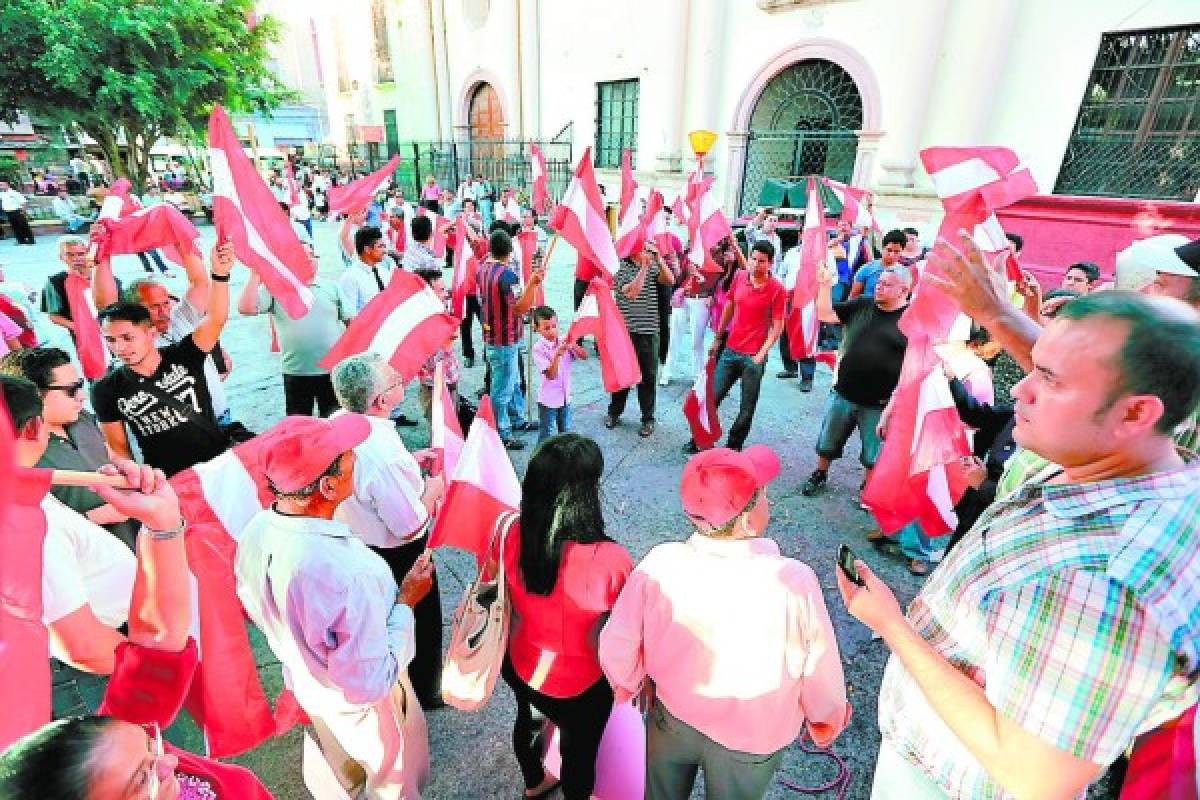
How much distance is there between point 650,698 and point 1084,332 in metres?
1.57

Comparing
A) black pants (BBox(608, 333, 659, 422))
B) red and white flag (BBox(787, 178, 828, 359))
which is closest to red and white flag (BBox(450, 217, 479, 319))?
black pants (BBox(608, 333, 659, 422))

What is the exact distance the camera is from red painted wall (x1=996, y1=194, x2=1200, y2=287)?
7.48 meters

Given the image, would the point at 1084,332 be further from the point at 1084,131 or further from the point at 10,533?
the point at 1084,131

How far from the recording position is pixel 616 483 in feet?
15.7

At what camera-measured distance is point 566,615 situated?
1861 mm

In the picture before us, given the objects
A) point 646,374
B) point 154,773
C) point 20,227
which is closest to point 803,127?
point 646,374

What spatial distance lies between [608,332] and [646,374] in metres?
1.12

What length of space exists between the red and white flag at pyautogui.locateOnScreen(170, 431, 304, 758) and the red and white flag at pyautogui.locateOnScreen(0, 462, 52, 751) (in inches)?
25.2

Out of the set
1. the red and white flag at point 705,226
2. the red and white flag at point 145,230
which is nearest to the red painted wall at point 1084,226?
the red and white flag at point 705,226

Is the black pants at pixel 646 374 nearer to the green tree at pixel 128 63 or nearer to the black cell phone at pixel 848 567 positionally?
the black cell phone at pixel 848 567

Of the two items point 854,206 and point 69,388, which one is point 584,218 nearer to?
point 69,388

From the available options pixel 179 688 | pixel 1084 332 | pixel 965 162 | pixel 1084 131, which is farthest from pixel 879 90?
pixel 179 688

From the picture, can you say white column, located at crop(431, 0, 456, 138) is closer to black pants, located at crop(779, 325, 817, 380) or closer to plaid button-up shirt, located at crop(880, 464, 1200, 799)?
black pants, located at crop(779, 325, 817, 380)

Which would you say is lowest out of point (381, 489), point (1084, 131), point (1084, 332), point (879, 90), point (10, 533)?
point (381, 489)
